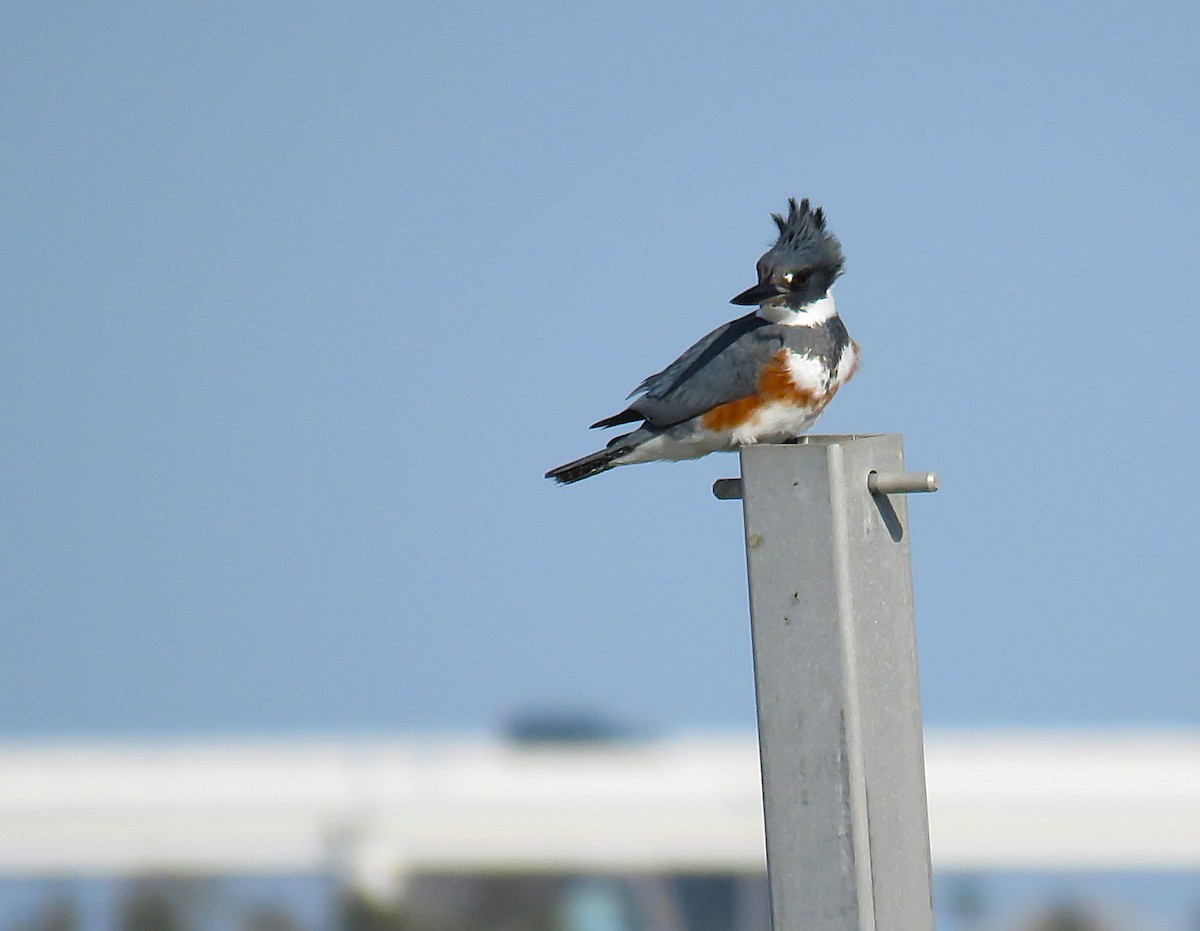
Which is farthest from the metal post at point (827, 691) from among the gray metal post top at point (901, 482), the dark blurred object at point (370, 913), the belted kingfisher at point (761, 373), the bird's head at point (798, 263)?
the dark blurred object at point (370, 913)

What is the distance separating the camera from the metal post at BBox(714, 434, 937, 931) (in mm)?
3455

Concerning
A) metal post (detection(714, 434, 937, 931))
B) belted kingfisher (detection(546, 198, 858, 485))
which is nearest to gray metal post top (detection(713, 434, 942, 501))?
metal post (detection(714, 434, 937, 931))

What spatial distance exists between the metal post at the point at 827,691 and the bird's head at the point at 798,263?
1.45 meters

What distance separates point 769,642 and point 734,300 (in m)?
1.73

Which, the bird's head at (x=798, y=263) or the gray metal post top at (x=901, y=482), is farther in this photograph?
the bird's head at (x=798, y=263)

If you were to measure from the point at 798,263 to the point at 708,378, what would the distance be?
1.50 ft

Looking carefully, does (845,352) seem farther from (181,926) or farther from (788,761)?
(181,926)

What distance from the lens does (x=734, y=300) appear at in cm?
504

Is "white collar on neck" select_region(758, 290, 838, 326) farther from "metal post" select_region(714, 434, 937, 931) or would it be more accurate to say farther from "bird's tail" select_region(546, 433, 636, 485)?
"metal post" select_region(714, 434, 937, 931)

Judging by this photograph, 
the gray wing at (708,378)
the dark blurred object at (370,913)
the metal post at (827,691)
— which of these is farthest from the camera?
the dark blurred object at (370,913)

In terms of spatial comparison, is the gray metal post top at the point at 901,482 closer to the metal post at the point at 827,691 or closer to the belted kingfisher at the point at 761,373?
the metal post at the point at 827,691

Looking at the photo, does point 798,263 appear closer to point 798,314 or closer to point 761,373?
point 798,314

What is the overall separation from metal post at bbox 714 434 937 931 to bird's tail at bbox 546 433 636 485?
1.37m

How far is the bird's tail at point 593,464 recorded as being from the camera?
16.2 ft
